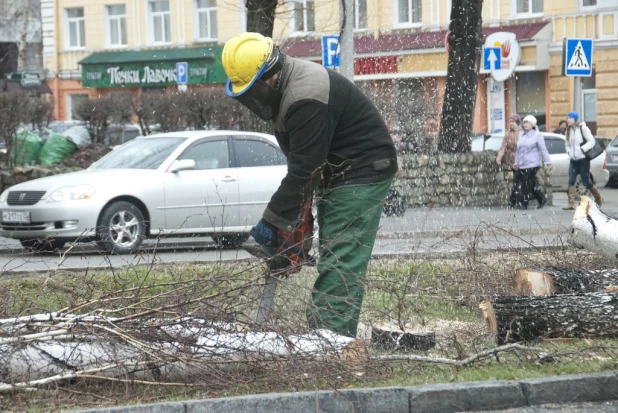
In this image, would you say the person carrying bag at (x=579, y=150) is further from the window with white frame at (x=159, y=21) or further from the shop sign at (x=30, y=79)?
Result: the shop sign at (x=30, y=79)

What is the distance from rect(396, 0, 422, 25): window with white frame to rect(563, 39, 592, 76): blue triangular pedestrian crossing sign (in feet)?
58.4

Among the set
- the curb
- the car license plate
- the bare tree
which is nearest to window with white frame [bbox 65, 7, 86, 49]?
the bare tree

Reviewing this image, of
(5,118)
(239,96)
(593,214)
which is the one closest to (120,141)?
(5,118)

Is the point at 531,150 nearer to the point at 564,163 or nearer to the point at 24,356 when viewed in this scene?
the point at 564,163

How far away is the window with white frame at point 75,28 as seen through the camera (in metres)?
46.6

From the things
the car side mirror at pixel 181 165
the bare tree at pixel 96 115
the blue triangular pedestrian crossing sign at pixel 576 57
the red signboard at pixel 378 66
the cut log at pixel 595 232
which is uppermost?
the red signboard at pixel 378 66

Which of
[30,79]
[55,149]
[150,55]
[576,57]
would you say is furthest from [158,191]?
[30,79]

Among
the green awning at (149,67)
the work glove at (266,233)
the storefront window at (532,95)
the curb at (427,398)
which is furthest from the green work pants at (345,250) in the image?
the green awning at (149,67)

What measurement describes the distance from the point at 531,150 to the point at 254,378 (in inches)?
598

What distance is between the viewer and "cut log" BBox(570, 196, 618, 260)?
905 cm

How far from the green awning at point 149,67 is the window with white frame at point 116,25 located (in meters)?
0.69

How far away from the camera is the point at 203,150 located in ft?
48.7

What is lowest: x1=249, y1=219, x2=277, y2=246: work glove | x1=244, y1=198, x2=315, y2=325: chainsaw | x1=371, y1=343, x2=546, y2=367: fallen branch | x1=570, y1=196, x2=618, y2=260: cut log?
x1=371, y1=343, x2=546, y2=367: fallen branch

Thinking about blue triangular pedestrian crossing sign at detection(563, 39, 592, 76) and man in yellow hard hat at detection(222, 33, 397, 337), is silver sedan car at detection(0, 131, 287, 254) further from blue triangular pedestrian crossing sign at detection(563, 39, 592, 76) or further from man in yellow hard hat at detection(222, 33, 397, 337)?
blue triangular pedestrian crossing sign at detection(563, 39, 592, 76)
